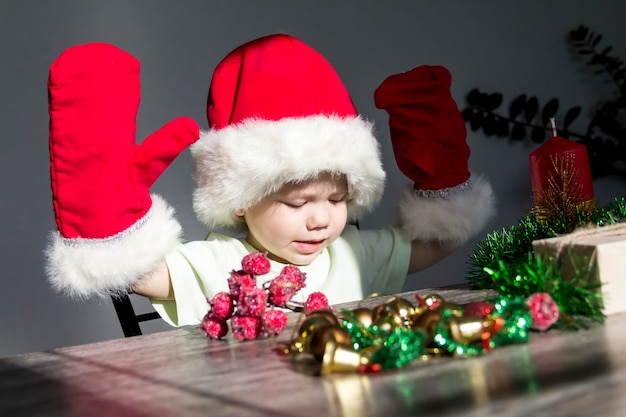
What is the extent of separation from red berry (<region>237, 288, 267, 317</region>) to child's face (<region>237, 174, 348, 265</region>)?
335 mm

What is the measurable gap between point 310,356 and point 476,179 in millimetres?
732

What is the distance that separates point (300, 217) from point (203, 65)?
1.22 m

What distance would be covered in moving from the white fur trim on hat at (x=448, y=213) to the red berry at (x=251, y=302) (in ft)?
1.72

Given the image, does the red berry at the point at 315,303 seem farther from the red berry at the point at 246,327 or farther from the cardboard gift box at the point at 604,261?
the cardboard gift box at the point at 604,261

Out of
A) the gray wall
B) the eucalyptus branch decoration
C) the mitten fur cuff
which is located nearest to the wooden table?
the mitten fur cuff

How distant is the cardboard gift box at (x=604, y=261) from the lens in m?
0.76

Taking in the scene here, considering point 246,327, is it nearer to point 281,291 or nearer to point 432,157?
point 281,291

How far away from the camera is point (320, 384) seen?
624 mm

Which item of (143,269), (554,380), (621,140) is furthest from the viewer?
(621,140)

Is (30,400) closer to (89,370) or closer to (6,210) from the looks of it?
(89,370)

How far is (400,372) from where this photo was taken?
0.64 m

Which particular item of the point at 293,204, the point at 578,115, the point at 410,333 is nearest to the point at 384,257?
the point at 293,204

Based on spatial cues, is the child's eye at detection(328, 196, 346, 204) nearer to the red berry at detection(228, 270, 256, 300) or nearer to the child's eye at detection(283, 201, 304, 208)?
the child's eye at detection(283, 201, 304, 208)

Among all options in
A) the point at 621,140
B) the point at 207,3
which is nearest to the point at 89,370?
the point at 207,3
